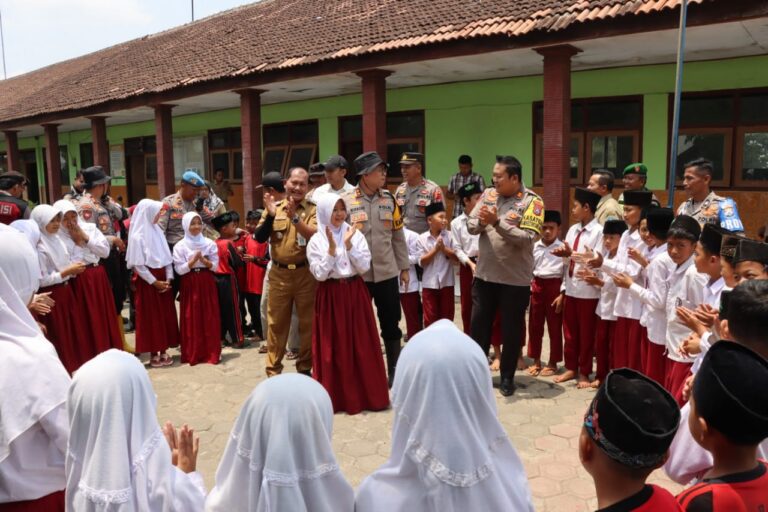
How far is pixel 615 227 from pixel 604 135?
547 centimetres

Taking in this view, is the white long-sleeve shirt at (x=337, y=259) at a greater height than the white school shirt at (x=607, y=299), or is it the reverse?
the white long-sleeve shirt at (x=337, y=259)

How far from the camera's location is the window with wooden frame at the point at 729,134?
8.36 metres

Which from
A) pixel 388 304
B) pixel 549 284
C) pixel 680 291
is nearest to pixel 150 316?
pixel 388 304

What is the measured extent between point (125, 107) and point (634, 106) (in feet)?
35.7

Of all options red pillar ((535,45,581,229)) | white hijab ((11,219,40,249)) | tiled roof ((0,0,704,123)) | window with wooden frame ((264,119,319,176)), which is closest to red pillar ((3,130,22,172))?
tiled roof ((0,0,704,123))

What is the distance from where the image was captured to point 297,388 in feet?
5.21

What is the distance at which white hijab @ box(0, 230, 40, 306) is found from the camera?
2.46 metres

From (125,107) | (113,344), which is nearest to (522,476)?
(113,344)

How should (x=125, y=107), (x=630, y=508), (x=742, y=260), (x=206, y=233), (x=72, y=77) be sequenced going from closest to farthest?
(x=630, y=508) < (x=742, y=260) < (x=206, y=233) < (x=125, y=107) < (x=72, y=77)

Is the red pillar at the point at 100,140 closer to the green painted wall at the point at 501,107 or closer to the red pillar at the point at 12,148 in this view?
the green painted wall at the point at 501,107

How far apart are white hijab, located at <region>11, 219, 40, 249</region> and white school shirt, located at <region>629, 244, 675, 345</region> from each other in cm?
441

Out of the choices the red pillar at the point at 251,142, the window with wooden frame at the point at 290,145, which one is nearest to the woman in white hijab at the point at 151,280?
the red pillar at the point at 251,142

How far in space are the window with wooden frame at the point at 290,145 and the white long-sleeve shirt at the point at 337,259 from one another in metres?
8.96

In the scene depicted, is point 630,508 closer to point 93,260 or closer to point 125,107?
point 93,260
